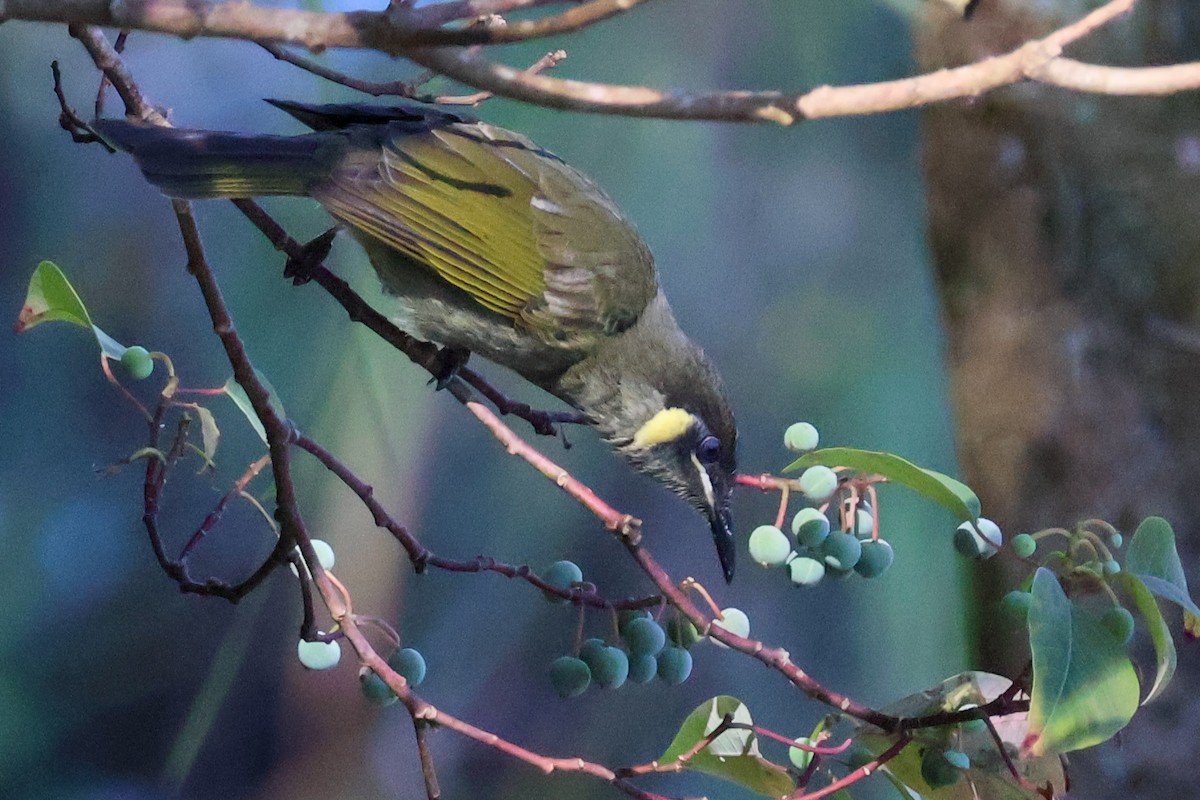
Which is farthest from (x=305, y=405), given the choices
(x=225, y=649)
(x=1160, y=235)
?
(x=1160, y=235)

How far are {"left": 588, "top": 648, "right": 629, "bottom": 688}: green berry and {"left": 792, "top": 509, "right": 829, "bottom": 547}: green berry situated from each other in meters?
0.22

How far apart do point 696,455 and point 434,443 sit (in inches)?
18.1

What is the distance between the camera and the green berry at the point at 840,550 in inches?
40.2

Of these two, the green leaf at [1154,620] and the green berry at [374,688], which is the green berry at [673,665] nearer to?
the green berry at [374,688]

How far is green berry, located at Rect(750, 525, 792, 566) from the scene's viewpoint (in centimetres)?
109

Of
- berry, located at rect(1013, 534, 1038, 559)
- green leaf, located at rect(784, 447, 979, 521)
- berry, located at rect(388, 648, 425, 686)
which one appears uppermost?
green leaf, located at rect(784, 447, 979, 521)

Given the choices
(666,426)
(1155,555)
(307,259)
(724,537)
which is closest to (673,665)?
(724,537)

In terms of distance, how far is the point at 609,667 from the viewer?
1026 mm

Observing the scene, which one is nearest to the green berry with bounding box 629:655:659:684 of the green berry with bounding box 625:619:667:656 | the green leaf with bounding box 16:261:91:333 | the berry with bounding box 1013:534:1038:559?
the green berry with bounding box 625:619:667:656

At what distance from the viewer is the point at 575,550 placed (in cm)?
163

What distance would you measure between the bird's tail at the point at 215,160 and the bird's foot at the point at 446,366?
0.26 meters

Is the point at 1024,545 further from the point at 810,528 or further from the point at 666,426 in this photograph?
the point at 666,426

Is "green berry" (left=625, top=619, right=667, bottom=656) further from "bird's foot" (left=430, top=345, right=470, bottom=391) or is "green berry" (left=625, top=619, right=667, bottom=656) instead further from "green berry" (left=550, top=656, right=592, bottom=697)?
"bird's foot" (left=430, top=345, right=470, bottom=391)

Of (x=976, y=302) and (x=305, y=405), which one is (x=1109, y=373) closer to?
(x=976, y=302)
